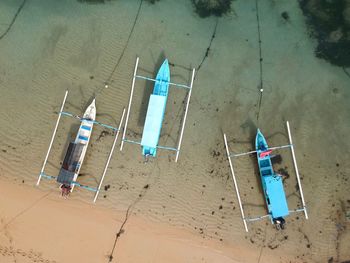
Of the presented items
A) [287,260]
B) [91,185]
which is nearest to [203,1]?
[91,185]

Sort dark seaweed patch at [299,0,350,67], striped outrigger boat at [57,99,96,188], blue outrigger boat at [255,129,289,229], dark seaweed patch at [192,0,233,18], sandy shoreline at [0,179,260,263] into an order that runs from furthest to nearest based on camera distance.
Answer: dark seaweed patch at [192,0,233,18] → dark seaweed patch at [299,0,350,67] → sandy shoreline at [0,179,260,263] → striped outrigger boat at [57,99,96,188] → blue outrigger boat at [255,129,289,229]

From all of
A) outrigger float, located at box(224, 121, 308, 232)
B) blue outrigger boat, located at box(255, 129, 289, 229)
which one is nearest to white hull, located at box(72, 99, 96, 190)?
outrigger float, located at box(224, 121, 308, 232)

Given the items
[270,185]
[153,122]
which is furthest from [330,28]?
[153,122]

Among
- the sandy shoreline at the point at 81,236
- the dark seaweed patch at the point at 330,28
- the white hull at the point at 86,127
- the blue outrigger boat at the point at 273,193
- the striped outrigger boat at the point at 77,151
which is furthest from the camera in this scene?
the dark seaweed patch at the point at 330,28

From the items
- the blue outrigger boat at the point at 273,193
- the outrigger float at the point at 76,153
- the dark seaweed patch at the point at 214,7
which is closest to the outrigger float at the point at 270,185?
the blue outrigger boat at the point at 273,193

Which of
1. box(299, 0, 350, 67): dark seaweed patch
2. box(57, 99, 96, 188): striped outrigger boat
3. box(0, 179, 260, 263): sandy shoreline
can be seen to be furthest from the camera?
box(299, 0, 350, 67): dark seaweed patch

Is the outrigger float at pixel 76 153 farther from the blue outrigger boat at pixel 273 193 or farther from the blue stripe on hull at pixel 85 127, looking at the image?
the blue outrigger boat at pixel 273 193

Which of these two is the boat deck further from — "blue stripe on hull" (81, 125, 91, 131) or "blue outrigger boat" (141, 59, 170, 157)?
"blue stripe on hull" (81, 125, 91, 131)
